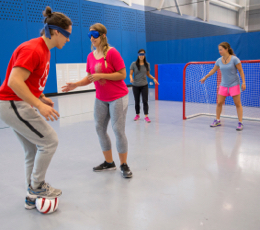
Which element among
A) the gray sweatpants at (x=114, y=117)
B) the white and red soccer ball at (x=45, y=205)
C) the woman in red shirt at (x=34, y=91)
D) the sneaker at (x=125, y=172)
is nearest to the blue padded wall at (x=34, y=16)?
the gray sweatpants at (x=114, y=117)

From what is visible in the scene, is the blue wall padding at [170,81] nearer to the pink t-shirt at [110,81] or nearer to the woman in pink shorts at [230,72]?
the woman in pink shorts at [230,72]

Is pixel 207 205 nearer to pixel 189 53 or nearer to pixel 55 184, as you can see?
pixel 55 184

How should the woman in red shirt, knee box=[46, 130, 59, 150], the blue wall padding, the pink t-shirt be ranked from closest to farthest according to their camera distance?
the woman in red shirt → knee box=[46, 130, 59, 150] → the pink t-shirt → the blue wall padding

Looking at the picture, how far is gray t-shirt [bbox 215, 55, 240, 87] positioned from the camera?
4.71 metres

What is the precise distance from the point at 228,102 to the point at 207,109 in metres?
0.77

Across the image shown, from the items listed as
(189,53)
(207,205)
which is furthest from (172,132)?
(189,53)

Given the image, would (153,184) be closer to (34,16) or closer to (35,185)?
(35,185)

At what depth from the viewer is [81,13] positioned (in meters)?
11.9

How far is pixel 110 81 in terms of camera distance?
2740mm

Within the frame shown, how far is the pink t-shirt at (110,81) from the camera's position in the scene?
270 centimetres

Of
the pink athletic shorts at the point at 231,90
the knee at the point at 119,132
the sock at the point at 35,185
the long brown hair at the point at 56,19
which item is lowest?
the sock at the point at 35,185

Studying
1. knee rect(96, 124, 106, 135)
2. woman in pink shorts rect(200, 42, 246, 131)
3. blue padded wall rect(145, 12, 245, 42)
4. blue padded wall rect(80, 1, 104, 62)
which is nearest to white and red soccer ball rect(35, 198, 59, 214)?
knee rect(96, 124, 106, 135)

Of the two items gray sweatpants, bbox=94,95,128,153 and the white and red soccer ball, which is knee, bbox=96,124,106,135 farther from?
the white and red soccer ball

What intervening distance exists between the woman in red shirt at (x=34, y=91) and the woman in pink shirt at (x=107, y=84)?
0.63 m
